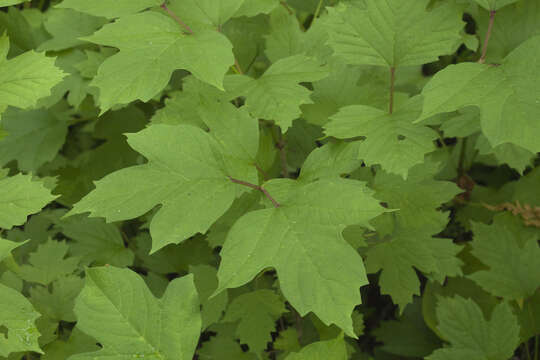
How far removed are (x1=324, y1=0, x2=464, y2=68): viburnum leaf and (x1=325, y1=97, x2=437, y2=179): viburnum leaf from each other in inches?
5.1

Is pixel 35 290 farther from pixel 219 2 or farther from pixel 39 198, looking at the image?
pixel 219 2


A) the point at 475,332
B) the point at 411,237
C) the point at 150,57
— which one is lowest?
the point at 475,332

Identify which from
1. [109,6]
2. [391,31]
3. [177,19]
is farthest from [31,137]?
[391,31]

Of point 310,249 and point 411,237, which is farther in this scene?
point 411,237

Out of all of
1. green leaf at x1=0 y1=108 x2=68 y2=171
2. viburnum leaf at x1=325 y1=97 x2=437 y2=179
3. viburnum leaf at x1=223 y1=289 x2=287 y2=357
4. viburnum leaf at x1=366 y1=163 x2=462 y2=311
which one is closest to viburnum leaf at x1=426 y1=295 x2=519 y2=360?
viburnum leaf at x1=366 y1=163 x2=462 y2=311

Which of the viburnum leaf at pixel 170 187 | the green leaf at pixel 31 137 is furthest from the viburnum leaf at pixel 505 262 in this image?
the green leaf at pixel 31 137

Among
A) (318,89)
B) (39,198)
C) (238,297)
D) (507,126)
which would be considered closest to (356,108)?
(318,89)

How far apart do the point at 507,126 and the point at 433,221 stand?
0.54 meters

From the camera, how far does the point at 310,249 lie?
3.51 feet

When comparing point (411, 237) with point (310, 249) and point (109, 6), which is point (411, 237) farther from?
point (109, 6)

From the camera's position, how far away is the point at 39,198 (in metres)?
1.25

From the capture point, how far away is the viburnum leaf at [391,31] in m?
1.33

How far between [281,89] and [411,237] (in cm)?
68

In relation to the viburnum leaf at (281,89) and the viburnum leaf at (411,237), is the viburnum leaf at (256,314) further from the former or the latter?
the viburnum leaf at (281,89)
